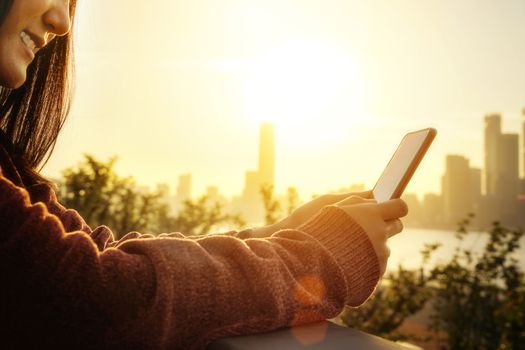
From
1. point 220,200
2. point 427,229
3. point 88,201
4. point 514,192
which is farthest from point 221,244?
point 427,229

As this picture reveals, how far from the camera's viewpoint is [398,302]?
695 cm

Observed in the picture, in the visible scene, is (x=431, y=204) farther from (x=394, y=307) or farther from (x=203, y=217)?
(x=394, y=307)

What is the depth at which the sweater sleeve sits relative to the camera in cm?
83

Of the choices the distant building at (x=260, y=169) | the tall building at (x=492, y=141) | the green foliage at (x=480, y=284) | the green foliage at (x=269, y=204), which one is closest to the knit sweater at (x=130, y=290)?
the green foliage at (x=269, y=204)

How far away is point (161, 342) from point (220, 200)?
1029 centimetres

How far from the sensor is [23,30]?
1385 millimetres

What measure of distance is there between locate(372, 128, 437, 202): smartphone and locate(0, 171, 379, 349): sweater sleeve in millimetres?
640

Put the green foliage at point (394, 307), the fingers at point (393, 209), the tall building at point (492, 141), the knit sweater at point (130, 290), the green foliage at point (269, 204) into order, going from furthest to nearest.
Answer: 1. the tall building at point (492, 141)
2. the green foliage at point (394, 307)
3. the green foliage at point (269, 204)
4. the fingers at point (393, 209)
5. the knit sweater at point (130, 290)

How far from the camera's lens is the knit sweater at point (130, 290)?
2.74 ft

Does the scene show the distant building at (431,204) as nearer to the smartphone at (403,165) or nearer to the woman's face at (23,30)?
the smartphone at (403,165)

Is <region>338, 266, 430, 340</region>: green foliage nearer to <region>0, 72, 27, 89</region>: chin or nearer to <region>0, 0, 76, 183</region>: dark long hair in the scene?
<region>0, 0, 76, 183</region>: dark long hair

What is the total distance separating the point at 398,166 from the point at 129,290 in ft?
3.68

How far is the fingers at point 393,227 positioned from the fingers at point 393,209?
0.9 inches

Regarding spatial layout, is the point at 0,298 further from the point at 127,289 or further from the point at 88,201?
the point at 88,201
